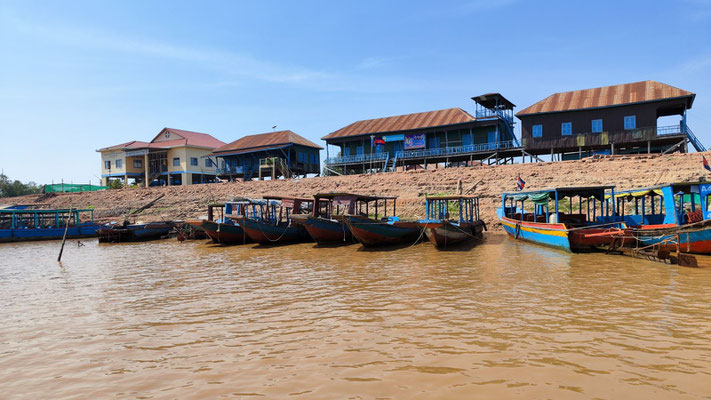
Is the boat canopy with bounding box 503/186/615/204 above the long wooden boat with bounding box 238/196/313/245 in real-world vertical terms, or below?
above

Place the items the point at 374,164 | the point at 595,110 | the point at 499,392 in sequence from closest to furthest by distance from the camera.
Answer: the point at 499,392 → the point at 595,110 → the point at 374,164

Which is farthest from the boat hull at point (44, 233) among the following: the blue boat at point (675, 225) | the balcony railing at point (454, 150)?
the blue boat at point (675, 225)

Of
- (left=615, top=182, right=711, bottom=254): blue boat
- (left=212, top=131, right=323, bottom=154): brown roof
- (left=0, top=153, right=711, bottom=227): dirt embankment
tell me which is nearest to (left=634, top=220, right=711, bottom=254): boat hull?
(left=615, top=182, right=711, bottom=254): blue boat

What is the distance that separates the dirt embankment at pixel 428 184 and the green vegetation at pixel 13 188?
18.7m

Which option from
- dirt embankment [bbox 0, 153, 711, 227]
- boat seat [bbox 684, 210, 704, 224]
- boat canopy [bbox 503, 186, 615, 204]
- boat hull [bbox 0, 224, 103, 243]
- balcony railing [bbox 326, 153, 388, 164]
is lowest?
boat hull [bbox 0, 224, 103, 243]

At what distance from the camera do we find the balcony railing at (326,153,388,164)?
1535 inches

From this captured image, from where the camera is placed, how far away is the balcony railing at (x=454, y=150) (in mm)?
33906

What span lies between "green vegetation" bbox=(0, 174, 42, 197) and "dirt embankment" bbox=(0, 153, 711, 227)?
1873cm

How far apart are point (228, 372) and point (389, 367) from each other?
1.91 meters

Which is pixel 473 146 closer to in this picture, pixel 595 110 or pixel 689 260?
pixel 595 110

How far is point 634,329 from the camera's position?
5.94 metres

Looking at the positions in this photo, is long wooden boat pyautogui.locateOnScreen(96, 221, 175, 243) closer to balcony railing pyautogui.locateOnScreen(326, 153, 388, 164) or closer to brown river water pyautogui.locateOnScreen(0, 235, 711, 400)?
brown river water pyautogui.locateOnScreen(0, 235, 711, 400)

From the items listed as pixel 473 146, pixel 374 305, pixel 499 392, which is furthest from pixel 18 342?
pixel 473 146

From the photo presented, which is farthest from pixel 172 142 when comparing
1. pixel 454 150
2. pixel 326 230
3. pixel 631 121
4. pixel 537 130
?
pixel 631 121
